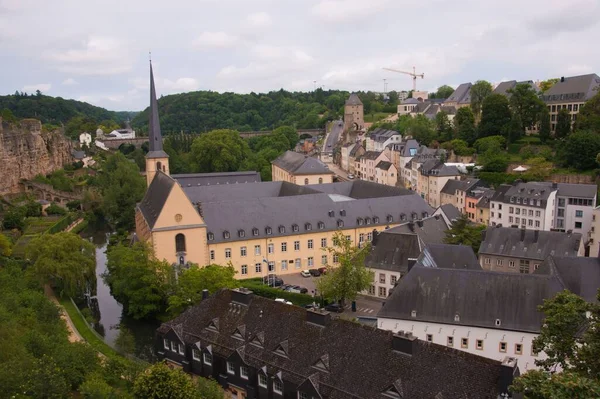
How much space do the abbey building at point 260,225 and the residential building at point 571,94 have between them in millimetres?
33894

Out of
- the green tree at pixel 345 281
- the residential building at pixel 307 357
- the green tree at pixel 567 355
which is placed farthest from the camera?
the green tree at pixel 345 281

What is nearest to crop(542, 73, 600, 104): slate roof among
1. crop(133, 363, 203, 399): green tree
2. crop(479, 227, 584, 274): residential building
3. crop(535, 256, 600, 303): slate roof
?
crop(479, 227, 584, 274): residential building

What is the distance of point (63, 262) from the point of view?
3806cm

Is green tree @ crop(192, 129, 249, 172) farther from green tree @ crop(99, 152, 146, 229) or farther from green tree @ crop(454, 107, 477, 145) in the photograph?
green tree @ crop(454, 107, 477, 145)

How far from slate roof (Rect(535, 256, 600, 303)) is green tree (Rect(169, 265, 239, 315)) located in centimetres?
1857

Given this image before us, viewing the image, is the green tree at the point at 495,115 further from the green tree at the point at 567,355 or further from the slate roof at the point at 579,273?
the green tree at the point at 567,355

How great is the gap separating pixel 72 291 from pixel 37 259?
344 centimetres

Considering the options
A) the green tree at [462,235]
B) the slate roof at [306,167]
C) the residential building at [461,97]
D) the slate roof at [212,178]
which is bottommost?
the green tree at [462,235]

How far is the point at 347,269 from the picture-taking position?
115 ft

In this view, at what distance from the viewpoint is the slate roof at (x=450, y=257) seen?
33938 mm

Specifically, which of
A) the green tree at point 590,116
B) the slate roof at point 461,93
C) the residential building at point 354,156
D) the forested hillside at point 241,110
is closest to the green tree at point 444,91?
the forested hillside at point 241,110

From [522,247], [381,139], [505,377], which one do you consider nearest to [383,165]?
[381,139]

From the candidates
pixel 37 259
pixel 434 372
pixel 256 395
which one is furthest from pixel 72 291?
pixel 434 372

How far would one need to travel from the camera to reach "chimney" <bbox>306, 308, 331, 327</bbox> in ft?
73.5
